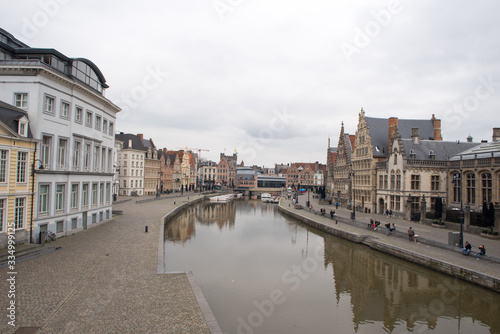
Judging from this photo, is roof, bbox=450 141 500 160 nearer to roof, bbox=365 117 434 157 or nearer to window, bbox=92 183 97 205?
roof, bbox=365 117 434 157

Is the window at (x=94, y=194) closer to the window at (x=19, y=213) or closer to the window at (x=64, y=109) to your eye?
the window at (x=64, y=109)

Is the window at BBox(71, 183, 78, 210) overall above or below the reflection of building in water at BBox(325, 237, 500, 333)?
above

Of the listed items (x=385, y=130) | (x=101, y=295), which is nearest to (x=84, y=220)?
(x=101, y=295)

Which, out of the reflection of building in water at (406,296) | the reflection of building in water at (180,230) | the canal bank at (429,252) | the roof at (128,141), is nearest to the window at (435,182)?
the canal bank at (429,252)

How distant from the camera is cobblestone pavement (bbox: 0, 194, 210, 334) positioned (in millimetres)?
9789

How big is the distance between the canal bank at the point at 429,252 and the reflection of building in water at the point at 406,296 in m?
0.53

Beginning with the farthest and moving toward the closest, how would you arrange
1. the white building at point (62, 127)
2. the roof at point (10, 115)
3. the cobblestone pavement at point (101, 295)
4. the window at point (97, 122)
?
1. the window at point (97, 122)
2. the white building at point (62, 127)
3. the roof at point (10, 115)
4. the cobblestone pavement at point (101, 295)

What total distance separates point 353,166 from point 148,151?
49.0m

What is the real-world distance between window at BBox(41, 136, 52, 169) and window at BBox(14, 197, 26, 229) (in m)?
3.11

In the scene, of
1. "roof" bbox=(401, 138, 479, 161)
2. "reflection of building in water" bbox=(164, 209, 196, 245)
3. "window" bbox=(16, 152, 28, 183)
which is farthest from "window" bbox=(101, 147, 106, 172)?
"roof" bbox=(401, 138, 479, 161)

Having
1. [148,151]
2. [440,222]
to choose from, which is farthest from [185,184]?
[440,222]

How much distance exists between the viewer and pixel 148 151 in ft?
253

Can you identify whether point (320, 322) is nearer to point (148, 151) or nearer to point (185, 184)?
point (148, 151)

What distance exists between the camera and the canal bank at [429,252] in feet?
55.4
